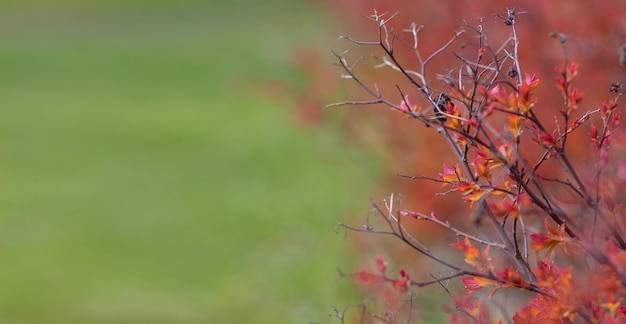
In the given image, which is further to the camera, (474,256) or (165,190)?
(165,190)

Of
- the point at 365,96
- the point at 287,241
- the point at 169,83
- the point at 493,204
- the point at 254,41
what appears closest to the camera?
the point at 493,204

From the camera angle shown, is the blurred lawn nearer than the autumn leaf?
No

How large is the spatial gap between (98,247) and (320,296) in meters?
3.26

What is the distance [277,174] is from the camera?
39.3 ft

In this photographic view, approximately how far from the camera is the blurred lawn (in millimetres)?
8195

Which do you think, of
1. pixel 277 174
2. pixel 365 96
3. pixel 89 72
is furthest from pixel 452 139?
pixel 89 72

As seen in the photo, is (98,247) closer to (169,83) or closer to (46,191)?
(46,191)

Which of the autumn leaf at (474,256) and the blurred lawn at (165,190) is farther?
the blurred lawn at (165,190)

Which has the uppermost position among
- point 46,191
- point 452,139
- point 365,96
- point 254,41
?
point 254,41

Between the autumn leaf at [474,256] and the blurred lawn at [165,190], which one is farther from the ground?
the blurred lawn at [165,190]

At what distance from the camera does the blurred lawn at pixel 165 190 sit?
8.20 metres

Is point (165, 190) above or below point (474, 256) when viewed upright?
above

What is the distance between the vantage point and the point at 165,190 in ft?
38.6

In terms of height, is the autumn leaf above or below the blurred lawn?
below
